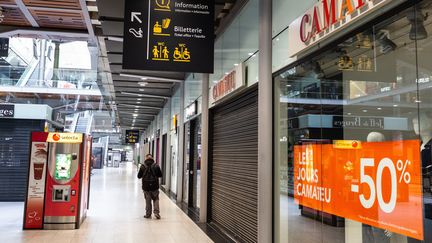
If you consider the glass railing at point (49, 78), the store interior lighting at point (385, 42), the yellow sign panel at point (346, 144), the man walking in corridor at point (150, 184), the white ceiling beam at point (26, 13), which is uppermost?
the glass railing at point (49, 78)

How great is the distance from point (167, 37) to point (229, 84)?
70.9 inches

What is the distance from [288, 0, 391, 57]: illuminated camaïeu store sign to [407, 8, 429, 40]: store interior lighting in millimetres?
196

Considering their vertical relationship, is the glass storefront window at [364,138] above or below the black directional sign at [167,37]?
below

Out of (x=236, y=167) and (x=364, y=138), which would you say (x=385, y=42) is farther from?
(x=236, y=167)

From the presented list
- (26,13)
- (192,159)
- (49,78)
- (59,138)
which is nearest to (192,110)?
(192,159)

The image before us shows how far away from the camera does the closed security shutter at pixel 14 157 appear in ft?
38.1

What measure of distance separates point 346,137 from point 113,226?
5803 millimetres

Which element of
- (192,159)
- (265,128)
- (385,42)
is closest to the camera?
(385,42)

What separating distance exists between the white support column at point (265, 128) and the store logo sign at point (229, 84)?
99 centimetres

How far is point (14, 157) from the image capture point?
11961 mm

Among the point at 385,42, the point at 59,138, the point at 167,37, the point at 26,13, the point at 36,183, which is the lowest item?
the point at 36,183

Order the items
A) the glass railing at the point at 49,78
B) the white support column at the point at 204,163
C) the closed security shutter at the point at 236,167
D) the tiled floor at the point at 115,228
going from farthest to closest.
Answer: the glass railing at the point at 49,78 < the white support column at the point at 204,163 < the tiled floor at the point at 115,228 < the closed security shutter at the point at 236,167

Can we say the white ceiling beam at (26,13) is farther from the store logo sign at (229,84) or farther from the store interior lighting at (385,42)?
the store interior lighting at (385,42)

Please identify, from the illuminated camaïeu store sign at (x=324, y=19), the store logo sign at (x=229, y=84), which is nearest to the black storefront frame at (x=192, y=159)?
the store logo sign at (x=229, y=84)
